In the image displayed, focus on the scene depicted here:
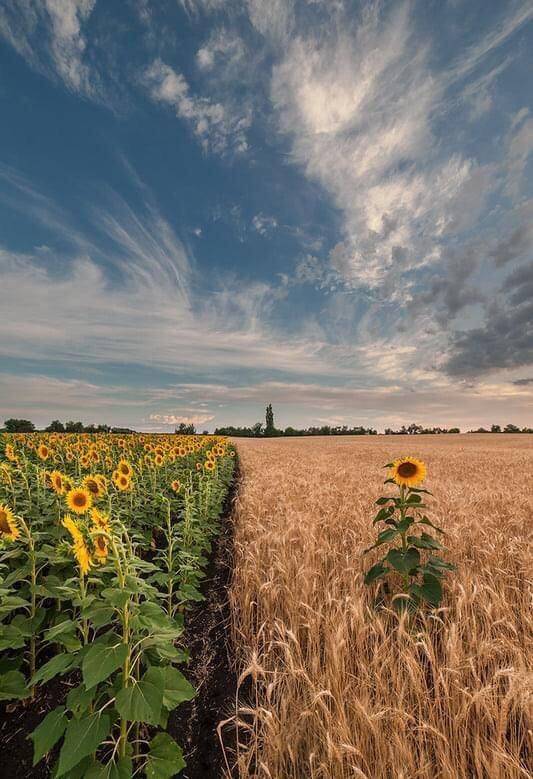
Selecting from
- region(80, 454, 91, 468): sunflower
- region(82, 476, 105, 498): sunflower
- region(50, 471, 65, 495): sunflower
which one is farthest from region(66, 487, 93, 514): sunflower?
region(80, 454, 91, 468): sunflower

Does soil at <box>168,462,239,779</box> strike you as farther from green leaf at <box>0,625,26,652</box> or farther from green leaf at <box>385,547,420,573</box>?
green leaf at <box>385,547,420,573</box>

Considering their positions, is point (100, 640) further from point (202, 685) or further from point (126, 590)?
point (202, 685)

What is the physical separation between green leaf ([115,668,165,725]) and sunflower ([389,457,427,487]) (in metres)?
2.78

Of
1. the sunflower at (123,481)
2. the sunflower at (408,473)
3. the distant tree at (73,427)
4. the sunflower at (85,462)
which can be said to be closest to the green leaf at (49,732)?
the sunflower at (408,473)

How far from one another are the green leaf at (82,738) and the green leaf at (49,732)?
7 cm

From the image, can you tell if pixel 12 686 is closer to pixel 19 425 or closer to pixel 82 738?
pixel 82 738

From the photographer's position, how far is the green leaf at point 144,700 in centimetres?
195

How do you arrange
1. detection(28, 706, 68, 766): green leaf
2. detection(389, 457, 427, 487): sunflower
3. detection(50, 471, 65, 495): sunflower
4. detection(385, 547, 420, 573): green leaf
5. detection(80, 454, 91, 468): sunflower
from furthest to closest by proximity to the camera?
detection(80, 454, 91, 468): sunflower → detection(50, 471, 65, 495): sunflower → detection(389, 457, 427, 487): sunflower → detection(385, 547, 420, 573): green leaf → detection(28, 706, 68, 766): green leaf

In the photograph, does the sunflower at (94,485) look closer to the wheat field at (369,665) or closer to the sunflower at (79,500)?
the sunflower at (79,500)

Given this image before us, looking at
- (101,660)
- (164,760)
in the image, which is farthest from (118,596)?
(164,760)

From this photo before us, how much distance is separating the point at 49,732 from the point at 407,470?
3443 millimetres

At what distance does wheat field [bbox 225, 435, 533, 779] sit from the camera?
7.44ft

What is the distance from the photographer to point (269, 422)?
319 feet

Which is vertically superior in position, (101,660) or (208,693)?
(101,660)
